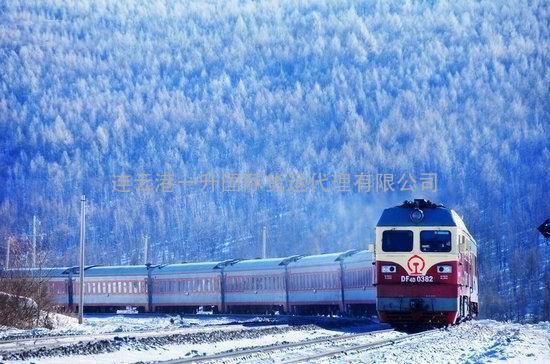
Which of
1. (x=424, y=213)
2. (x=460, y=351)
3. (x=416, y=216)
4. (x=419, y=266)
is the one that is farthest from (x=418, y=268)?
(x=460, y=351)

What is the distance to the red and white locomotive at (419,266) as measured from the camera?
25047 millimetres

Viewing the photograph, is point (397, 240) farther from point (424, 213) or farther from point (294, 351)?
point (294, 351)

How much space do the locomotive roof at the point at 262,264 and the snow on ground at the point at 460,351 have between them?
25.7 meters

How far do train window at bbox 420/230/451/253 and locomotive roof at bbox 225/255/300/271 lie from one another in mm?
23904

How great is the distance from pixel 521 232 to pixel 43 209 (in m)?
74.6

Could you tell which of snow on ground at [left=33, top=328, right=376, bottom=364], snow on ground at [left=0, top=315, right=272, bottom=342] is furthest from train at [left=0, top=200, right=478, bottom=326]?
snow on ground at [left=33, top=328, right=376, bottom=364]

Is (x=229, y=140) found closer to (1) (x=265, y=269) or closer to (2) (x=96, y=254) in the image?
(2) (x=96, y=254)

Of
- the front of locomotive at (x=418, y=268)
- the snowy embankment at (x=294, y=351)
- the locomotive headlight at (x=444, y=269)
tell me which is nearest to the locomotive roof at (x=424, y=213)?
the front of locomotive at (x=418, y=268)

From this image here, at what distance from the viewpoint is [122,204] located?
144000mm

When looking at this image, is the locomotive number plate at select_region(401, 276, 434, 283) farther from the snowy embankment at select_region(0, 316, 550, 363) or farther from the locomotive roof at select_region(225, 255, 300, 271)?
the locomotive roof at select_region(225, 255, 300, 271)

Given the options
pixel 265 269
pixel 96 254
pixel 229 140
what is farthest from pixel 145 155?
pixel 265 269

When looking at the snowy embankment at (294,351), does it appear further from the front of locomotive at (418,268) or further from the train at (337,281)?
the train at (337,281)

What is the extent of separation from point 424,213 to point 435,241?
92 cm

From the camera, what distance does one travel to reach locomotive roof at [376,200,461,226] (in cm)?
2583
